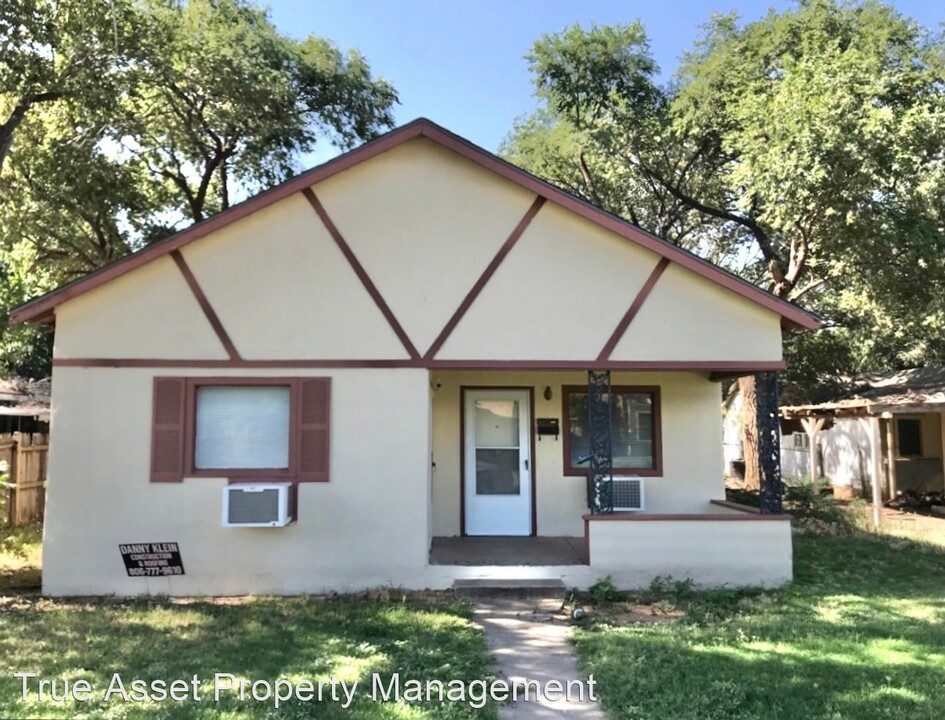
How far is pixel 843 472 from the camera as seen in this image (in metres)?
20.2

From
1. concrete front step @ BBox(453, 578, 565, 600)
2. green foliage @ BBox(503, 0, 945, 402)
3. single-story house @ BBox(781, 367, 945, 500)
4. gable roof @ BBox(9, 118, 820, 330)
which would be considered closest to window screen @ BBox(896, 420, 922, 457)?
single-story house @ BBox(781, 367, 945, 500)

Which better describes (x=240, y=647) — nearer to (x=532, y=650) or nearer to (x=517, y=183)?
(x=532, y=650)

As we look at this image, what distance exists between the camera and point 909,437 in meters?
18.4

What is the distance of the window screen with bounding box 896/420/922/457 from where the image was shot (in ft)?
60.2

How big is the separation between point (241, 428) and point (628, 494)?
16.6ft

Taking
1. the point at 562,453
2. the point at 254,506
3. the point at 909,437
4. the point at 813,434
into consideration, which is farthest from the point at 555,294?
the point at 909,437

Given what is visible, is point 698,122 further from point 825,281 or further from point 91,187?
point 91,187

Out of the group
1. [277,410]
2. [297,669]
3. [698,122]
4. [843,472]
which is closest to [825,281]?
[698,122]

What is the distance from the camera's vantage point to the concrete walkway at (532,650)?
4.42m

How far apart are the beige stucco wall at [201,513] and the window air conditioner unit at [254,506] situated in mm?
336

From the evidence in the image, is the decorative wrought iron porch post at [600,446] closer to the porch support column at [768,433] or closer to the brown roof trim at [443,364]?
the brown roof trim at [443,364]

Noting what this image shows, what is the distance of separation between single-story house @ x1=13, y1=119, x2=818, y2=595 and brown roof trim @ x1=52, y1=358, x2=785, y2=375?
2cm

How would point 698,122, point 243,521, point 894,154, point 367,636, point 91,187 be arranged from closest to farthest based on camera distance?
point 367,636 → point 243,521 → point 894,154 → point 91,187 → point 698,122

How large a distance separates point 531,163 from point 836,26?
7.68m
